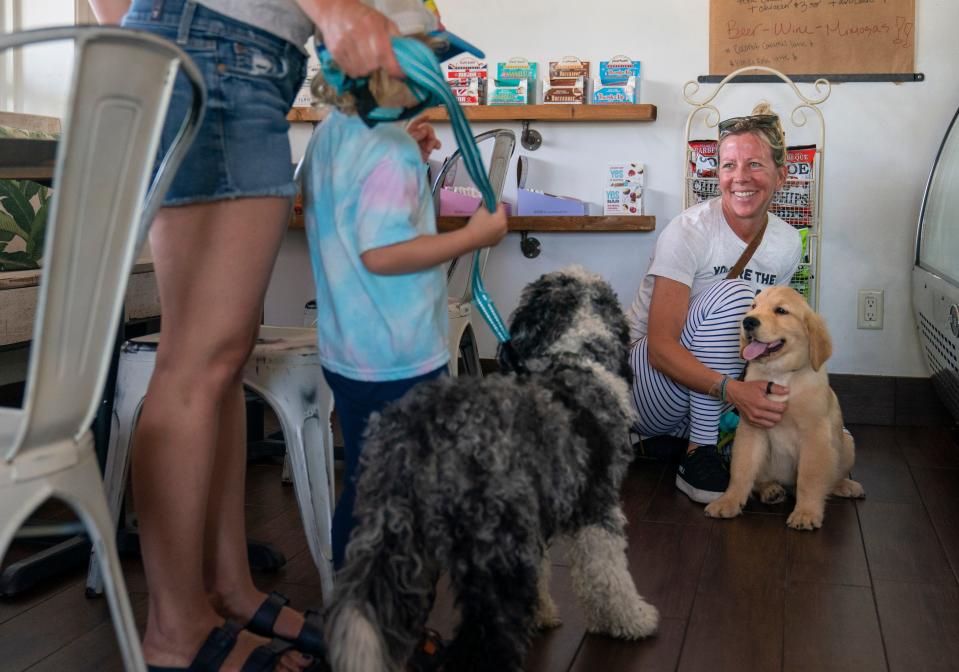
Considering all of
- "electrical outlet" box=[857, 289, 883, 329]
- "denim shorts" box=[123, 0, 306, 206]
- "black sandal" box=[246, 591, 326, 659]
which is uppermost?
"denim shorts" box=[123, 0, 306, 206]

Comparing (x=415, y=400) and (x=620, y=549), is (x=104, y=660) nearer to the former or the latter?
(x=415, y=400)

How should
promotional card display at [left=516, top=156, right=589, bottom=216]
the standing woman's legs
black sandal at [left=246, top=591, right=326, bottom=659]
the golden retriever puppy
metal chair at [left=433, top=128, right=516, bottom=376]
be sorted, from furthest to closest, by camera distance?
promotional card display at [left=516, top=156, right=589, bottom=216] < metal chair at [left=433, top=128, right=516, bottom=376] < the golden retriever puppy < black sandal at [left=246, top=591, right=326, bottom=659] < the standing woman's legs

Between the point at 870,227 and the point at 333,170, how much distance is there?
9.11 feet

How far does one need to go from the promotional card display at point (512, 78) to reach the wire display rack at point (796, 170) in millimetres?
612

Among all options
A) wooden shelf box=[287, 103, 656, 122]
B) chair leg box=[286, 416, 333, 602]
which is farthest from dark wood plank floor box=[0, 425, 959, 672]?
wooden shelf box=[287, 103, 656, 122]

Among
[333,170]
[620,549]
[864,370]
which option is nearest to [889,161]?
[864,370]

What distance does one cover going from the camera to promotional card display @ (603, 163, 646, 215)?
3805mm

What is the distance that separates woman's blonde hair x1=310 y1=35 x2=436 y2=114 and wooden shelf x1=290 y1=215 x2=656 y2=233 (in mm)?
2155

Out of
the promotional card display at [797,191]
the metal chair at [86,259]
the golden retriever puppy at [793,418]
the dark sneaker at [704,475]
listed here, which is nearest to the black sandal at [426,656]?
the metal chair at [86,259]

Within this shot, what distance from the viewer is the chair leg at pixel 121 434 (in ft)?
6.25

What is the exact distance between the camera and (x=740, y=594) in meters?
2.02

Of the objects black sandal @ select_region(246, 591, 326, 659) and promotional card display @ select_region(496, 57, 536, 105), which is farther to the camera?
promotional card display @ select_region(496, 57, 536, 105)

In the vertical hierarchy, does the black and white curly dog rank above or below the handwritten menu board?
below

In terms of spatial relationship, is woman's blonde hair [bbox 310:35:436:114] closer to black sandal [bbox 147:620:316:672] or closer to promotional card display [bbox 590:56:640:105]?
black sandal [bbox 147:620:316:672]
